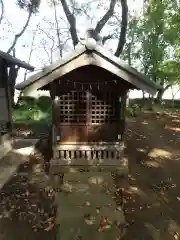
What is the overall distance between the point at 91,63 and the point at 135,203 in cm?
462

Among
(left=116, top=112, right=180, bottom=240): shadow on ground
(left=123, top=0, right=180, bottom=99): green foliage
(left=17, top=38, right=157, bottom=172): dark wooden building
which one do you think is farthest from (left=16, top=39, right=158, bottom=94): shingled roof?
(left=123, top=0, right=180, bottom=99): green foliage

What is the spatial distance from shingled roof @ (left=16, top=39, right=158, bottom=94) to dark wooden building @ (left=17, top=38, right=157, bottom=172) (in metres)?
0.31

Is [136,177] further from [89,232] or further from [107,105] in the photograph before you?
[89,232]

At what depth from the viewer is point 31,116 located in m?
20.3

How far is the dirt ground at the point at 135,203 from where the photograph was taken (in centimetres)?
589

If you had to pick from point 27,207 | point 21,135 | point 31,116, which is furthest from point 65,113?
point 31,116

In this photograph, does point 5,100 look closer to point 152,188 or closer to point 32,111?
point 152,188

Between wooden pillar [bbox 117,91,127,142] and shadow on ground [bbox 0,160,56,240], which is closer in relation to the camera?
shadow on ground [bbox 0,160,56,240]

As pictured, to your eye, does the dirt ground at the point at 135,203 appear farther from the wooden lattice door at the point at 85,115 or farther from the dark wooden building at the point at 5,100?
the dark wooden building at the point at 5,100

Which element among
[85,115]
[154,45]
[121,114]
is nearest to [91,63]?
[85,115]

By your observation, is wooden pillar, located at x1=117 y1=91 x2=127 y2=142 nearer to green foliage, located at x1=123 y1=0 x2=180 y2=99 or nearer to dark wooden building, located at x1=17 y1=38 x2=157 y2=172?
dark wooden building, located at x1=17 y1=38 x2=157 y2=172

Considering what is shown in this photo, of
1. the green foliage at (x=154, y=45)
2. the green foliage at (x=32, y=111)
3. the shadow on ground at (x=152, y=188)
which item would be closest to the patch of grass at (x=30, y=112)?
the green foliage at (x=32, y=111)

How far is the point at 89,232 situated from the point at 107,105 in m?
4.87

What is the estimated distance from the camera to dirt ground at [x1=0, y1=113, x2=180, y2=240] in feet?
19.3
